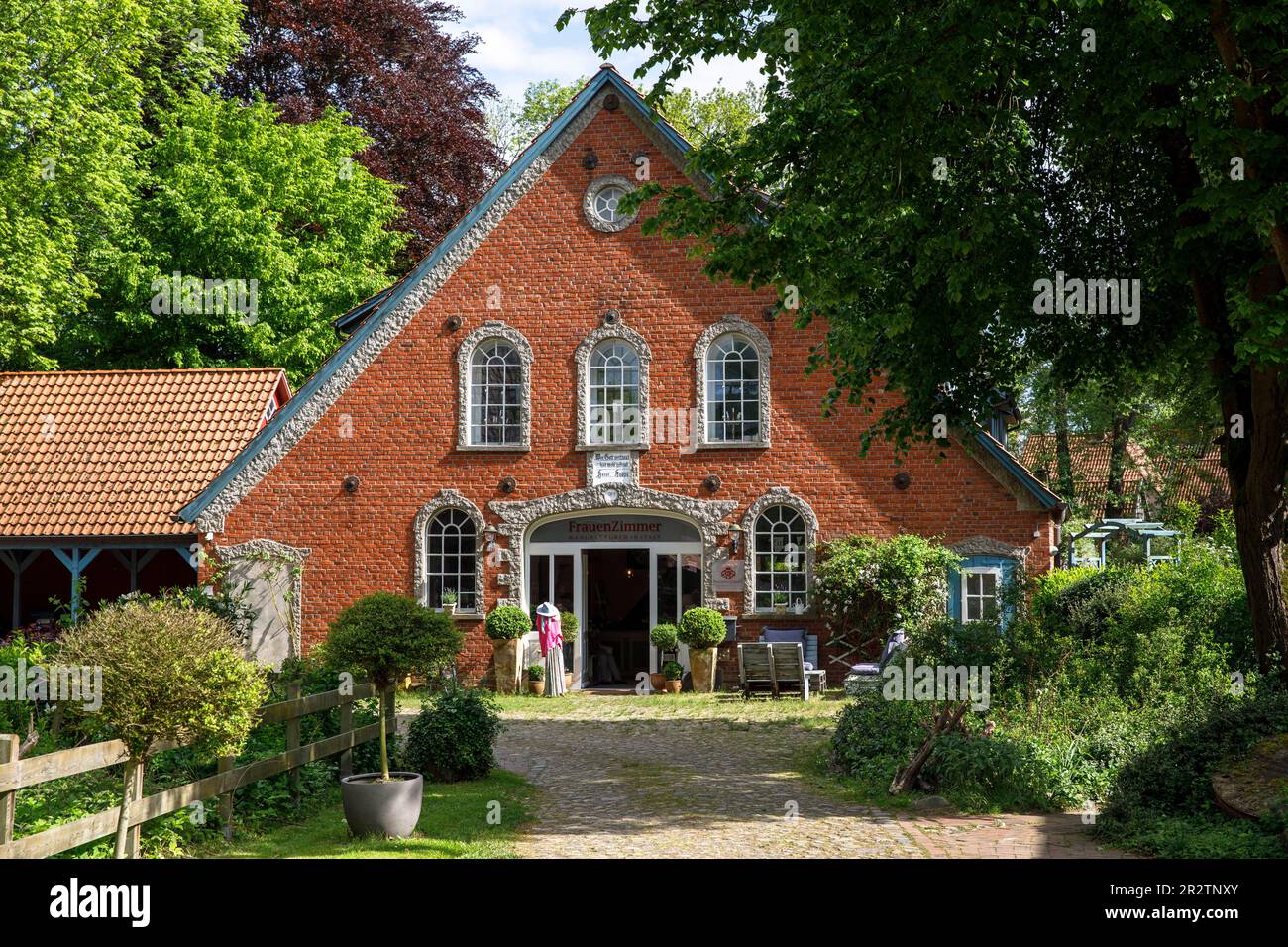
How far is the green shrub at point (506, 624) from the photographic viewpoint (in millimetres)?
19938

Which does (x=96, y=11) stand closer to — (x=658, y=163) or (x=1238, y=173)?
(x=658, y=163)

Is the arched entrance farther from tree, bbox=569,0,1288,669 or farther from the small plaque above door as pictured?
tree, bbox=569,0,1288,669

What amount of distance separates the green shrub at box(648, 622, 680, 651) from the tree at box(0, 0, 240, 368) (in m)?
13.2

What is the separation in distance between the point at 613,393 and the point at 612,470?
50.4 inches

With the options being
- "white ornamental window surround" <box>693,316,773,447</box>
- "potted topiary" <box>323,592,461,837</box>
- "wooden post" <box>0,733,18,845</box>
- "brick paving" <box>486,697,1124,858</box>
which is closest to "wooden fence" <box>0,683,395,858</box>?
"wooden post" <box>0,733,18,845</box>

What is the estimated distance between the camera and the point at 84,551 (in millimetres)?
22547

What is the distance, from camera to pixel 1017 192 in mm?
12500

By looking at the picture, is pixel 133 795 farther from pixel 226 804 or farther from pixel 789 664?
pixel 789 664

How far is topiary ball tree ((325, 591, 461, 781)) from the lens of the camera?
9.66m

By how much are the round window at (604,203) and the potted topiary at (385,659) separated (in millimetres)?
11908

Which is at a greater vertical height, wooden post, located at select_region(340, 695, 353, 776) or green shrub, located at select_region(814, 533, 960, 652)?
green shrub, located at select_region(814, 533, 960, 652)

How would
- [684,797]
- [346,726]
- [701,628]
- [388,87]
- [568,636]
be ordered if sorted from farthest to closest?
[388,87] < [568,636] < [701,628] < [346,726] < [684,797]

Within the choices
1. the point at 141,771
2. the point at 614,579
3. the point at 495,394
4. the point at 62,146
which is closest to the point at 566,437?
the point at 495,394
